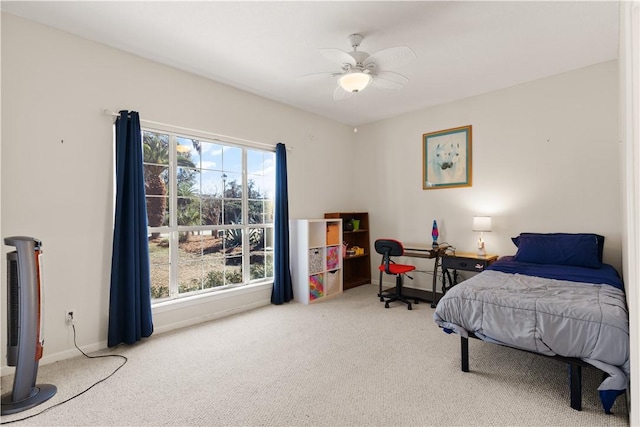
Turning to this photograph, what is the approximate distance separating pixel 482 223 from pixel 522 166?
848 mm

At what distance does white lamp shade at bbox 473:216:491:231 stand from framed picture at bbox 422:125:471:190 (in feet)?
1.90

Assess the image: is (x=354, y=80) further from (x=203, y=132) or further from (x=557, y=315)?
(x=557, y=315)

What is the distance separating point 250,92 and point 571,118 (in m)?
3.80

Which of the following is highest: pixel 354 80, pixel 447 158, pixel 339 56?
pixel 339 56

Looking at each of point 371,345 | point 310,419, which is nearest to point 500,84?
point 371,345

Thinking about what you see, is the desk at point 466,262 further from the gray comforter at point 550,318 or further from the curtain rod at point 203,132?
the curtain rod at point 203,132

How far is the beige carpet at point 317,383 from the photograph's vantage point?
1.86m

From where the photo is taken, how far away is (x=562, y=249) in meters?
3.22

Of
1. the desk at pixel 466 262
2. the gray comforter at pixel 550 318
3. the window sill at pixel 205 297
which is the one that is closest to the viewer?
the gray comforter at pixel 550 318

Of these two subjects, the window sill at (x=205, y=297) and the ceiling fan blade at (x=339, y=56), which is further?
the window sill at (x=205, y=297)

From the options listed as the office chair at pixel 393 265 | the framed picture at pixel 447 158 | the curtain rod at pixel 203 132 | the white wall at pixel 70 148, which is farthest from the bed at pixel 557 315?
the curtain rod at pixel 203 132

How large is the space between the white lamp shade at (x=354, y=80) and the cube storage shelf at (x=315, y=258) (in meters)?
1.99

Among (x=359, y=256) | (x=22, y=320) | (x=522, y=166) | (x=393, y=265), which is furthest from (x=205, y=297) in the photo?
(x=522, y=166)

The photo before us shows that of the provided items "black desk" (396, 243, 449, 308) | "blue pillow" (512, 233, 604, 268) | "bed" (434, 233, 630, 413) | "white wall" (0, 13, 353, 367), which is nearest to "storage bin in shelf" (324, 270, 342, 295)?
"black desk" (396, 243, 449, 308)
